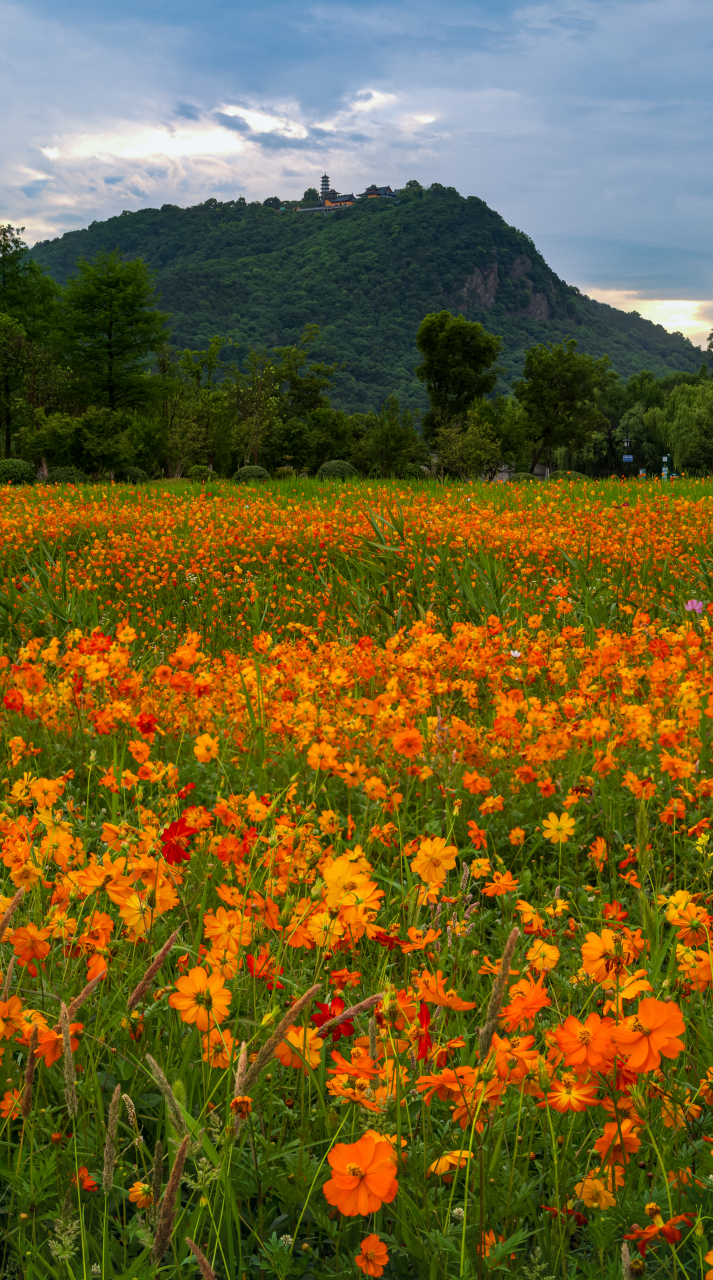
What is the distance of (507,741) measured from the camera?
308 cm

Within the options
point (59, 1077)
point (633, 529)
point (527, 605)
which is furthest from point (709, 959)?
point (633, 529)

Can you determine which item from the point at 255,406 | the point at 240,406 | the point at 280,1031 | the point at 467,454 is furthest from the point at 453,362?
the point at 280,1031

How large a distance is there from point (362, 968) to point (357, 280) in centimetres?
11644

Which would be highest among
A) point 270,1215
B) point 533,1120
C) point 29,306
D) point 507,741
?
point 29,306

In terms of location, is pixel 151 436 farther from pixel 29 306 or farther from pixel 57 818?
pixel 57 818

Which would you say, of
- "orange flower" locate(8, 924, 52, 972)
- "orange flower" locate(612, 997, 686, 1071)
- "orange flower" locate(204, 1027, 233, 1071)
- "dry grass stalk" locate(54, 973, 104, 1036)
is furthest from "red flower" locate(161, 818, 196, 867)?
→ "orange flower" locate(612, 997, 686, 1071)

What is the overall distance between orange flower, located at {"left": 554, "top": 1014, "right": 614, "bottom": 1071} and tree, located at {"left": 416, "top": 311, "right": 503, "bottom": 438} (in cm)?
5541

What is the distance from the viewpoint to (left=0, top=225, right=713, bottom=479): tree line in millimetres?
32750

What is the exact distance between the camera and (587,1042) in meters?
1.04

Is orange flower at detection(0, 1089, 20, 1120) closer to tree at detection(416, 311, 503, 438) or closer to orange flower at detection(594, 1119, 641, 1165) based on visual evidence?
orange flower at detection(594, 1119, 641, 1165)

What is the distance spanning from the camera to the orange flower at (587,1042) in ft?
3.35

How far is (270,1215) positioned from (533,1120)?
467mm

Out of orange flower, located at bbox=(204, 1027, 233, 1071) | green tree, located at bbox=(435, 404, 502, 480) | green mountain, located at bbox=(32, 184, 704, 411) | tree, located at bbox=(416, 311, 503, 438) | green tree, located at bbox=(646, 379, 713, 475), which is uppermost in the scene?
green mountain, located at bbox=(32, 184, 704, 411)

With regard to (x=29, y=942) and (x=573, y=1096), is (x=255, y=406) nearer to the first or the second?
(x=29, y=942)
